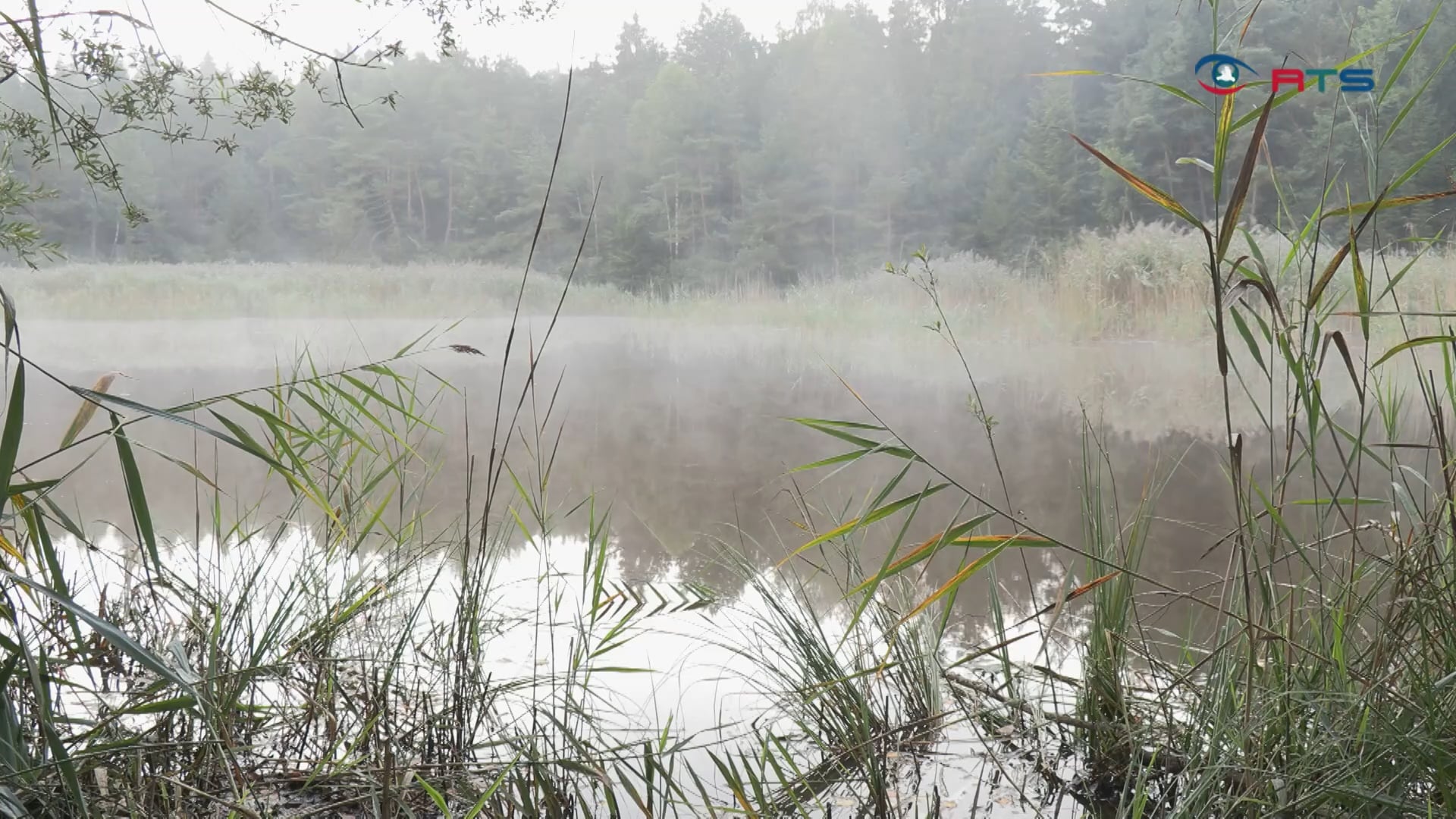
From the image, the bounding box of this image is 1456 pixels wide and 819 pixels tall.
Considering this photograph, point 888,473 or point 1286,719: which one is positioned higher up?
point 1286,719

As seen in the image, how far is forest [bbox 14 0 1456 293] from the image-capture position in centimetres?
623

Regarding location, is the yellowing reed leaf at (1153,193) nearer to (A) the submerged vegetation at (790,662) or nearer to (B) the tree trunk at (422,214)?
(A) the submerged vegetation at (790,662)

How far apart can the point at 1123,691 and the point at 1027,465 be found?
2075 mm

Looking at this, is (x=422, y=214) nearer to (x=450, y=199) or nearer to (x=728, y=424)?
(x=450, y=199)

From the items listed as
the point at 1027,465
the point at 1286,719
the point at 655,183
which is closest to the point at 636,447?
the point at 1027,465

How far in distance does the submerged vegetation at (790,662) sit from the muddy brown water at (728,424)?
11.9 inches

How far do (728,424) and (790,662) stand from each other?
2.36 m

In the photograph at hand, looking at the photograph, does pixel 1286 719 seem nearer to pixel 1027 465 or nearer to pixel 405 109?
pixel 1027 465

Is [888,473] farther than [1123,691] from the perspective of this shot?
Yes

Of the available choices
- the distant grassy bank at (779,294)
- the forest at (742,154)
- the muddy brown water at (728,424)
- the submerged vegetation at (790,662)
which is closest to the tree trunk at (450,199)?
the forest at (742,154)

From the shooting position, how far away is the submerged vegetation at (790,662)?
2.62 feet

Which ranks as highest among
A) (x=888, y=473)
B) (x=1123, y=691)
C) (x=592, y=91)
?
(x=592, y=91)

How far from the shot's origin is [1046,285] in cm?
560

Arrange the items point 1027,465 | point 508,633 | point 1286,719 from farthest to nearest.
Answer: point 1027,465, point 508,633, point 1286,719
